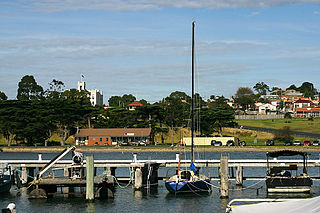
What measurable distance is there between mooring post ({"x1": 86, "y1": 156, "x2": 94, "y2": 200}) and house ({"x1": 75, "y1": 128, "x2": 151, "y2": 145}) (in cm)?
8992

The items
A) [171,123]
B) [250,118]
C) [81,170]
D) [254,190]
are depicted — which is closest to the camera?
A: [81,170]

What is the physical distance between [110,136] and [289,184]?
3612 inches

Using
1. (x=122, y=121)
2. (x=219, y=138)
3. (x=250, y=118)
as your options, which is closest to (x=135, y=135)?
(x=122, y=121)

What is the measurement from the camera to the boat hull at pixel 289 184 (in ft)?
141

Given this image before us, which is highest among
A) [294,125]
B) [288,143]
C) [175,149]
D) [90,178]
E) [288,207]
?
[294,125]

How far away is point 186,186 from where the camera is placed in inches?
1721

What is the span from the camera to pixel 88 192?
39969mm

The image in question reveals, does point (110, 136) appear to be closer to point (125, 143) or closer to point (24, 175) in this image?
point (125, 143)

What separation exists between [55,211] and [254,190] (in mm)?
17965

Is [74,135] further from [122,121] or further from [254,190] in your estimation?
[254,190]

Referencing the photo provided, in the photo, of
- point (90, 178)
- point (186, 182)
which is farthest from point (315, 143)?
point (90, 178)

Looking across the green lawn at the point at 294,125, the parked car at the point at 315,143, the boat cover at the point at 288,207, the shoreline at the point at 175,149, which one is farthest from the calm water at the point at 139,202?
the green lawn at the point at 294,125

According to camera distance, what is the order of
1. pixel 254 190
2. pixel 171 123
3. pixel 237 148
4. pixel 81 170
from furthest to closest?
pixel 171 123
pixel 237 148
pixel 254 190
pixel 81 170

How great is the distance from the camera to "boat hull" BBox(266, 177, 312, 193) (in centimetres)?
4300
